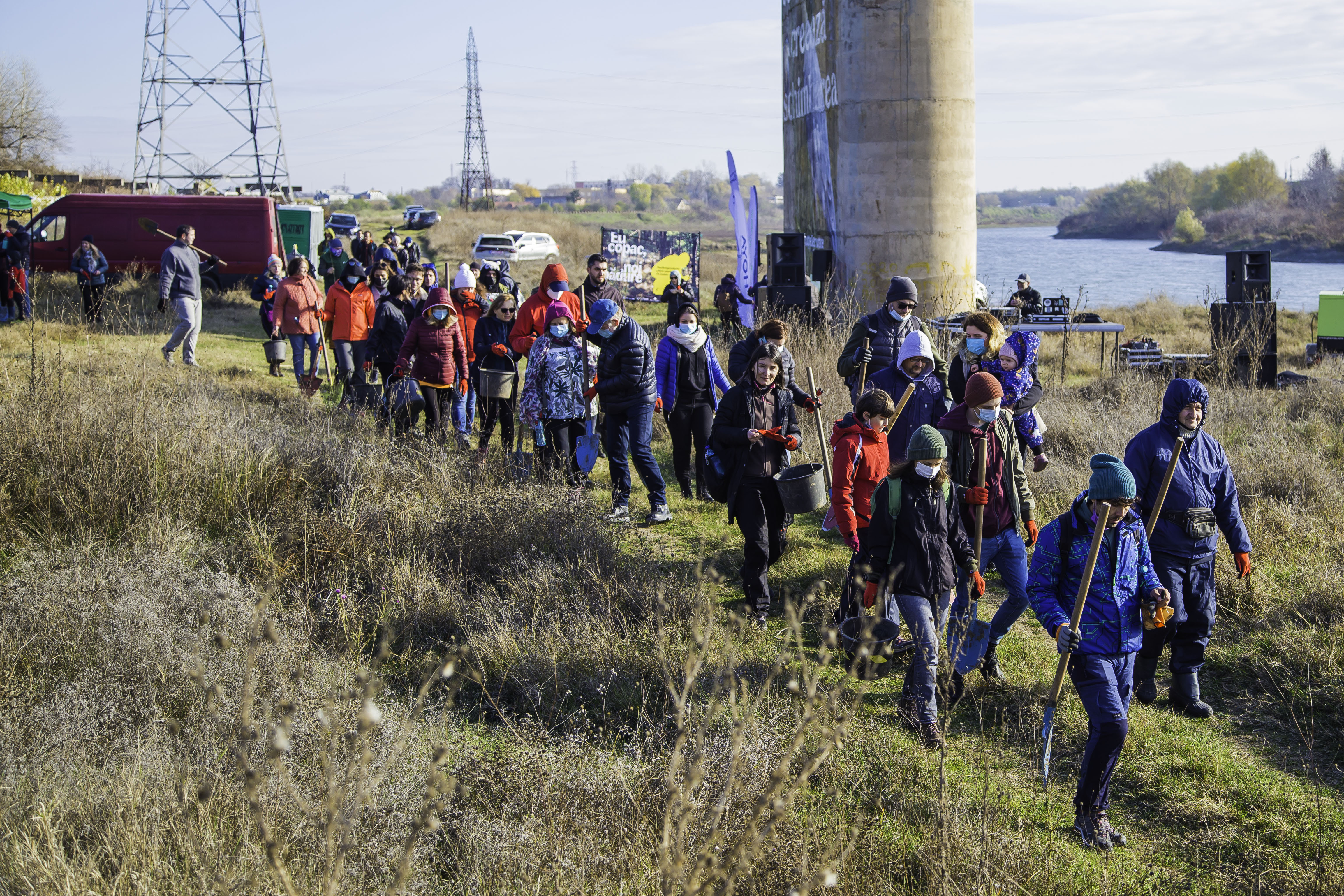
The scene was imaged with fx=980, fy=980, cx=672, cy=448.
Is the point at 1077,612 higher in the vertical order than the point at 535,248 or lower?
lower

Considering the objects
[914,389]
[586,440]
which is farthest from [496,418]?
[914,389]

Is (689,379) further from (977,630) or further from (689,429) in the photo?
(977,630)

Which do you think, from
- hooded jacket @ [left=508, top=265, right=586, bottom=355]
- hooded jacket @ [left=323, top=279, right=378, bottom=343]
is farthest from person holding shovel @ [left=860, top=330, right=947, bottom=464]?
hooded jacket @ [left=323, top=279, right=378, bottom=343]

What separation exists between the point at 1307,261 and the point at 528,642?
228 feet

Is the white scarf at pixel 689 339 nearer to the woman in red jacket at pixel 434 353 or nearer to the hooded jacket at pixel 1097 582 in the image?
the woman in red jacket at pixel 434 353

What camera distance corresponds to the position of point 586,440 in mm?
7992

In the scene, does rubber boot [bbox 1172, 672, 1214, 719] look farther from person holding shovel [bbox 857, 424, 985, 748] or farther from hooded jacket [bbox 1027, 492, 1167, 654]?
person holding shovel [bbox 857, 424, 985, 748]

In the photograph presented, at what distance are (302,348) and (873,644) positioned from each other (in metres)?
10.4

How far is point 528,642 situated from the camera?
17.1 ft

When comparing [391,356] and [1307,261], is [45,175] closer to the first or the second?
[391,356]

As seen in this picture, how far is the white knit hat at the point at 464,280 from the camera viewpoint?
10836mm

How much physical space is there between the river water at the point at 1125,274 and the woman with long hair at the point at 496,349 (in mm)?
6997

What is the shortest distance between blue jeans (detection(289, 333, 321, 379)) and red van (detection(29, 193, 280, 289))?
346 inches

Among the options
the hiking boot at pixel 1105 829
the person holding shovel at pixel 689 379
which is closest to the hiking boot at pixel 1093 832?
the hiking boot at pixel 1105 829
